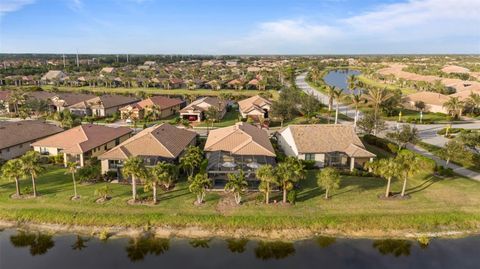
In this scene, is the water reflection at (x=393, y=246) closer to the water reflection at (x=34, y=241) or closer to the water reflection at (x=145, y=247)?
the water reflection at (x=145, y=247)

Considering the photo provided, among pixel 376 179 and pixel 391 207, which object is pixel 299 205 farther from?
pixel 376 179

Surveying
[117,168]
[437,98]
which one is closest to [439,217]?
[117,168]

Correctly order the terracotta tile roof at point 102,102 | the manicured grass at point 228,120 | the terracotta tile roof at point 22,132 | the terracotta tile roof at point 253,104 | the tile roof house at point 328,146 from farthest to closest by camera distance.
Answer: the terracotta tile roof at point 102,102, the terracotta tile roof at point 253,104, the manicured grass at point 228,120, the terracotta tile roof at point 22,132, the tile roof house at point 328,146

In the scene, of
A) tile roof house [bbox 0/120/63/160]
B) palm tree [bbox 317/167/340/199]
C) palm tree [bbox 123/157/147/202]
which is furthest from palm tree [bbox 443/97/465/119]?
tile roof house [bbox 0/120/63/160]

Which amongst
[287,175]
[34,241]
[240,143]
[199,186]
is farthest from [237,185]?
[34,241]

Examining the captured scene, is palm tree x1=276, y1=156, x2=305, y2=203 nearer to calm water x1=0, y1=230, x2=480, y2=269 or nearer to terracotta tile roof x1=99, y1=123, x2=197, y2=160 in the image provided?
calm water x1=0, y1=230, x2=480, y2=269

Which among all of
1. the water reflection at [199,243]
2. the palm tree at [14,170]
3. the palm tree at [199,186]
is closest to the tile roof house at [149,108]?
the palm tree at [14,170]

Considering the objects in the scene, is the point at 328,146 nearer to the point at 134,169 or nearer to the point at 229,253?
the point at 229,253
